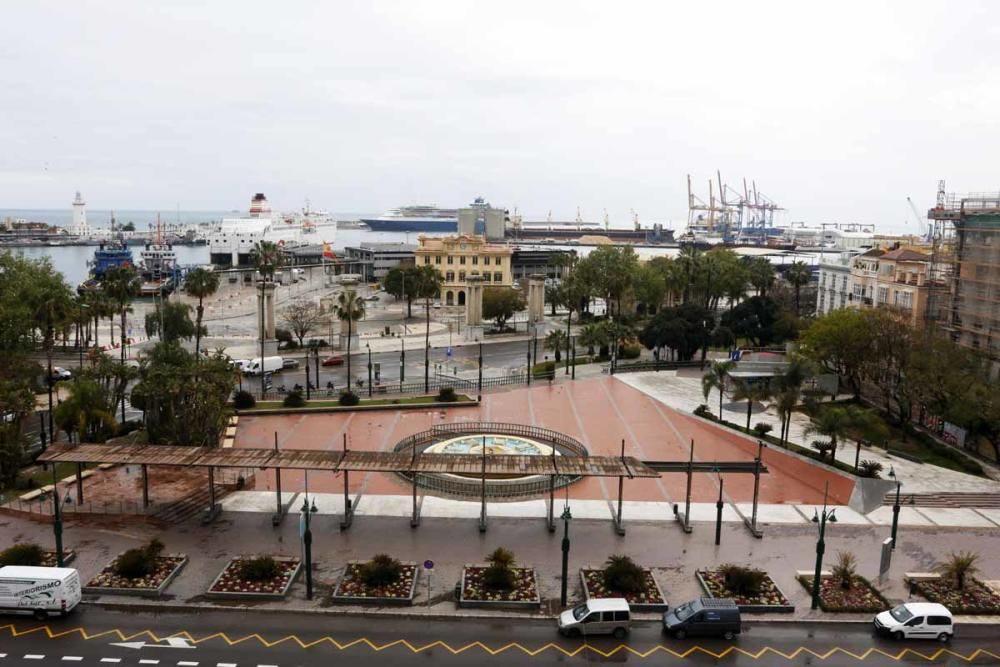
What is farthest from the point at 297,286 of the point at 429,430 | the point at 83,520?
the point at 83,520

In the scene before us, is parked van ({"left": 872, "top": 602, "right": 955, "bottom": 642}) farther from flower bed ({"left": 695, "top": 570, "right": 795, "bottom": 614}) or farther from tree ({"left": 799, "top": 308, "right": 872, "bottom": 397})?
tree ({"left": 799, "top": 308, "right": 872, "bottom": 397})

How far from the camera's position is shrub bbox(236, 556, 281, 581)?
86.9 feet

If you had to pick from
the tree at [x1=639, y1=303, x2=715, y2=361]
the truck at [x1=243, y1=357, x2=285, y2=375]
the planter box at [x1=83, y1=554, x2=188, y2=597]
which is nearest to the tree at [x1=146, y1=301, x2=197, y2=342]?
the truck at [x1=243, y1=357, x2=285, y2=375]

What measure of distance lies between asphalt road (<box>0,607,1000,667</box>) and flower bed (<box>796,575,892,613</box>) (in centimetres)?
86

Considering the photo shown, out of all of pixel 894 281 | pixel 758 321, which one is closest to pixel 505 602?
pixel 894 281

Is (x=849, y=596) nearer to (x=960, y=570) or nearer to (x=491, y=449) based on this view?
(x=960, y=570)

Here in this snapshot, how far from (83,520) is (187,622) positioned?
10756 millimetres

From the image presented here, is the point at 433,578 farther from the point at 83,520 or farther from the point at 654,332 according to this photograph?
the point at 654,332

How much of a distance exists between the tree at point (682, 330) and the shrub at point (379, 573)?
149 feet

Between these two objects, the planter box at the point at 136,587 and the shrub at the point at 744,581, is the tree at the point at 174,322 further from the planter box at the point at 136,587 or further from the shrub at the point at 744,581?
the shrub at the point at 744,581

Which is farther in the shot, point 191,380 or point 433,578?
point 191,380

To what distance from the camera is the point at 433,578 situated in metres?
27.5

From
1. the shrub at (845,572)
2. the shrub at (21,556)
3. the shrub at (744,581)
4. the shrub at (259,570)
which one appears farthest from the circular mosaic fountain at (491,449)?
the shrub at (21,556)

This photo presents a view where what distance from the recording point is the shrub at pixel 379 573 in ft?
86.3
